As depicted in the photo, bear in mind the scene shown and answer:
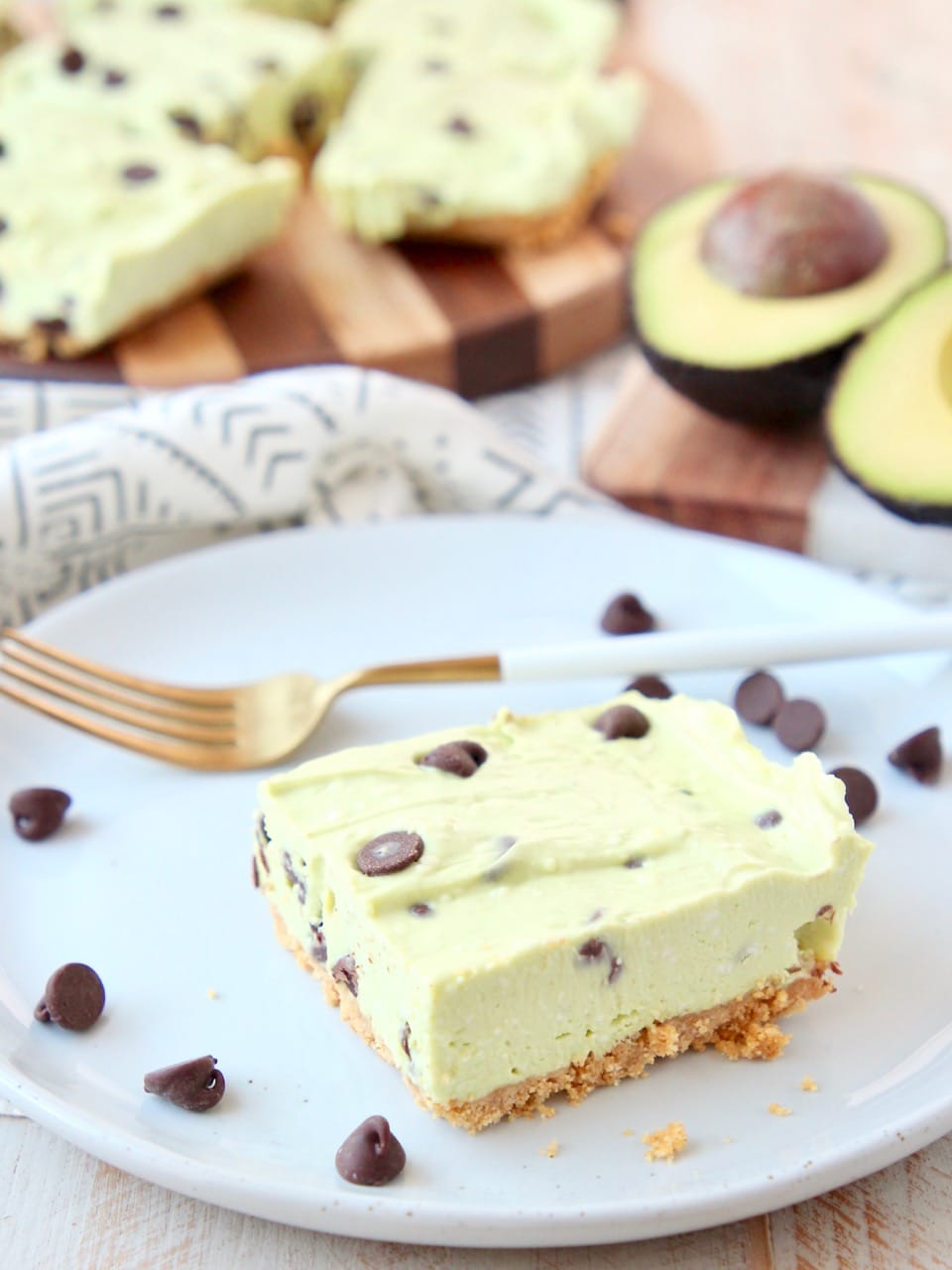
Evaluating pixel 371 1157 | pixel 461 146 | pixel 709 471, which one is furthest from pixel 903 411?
pixel 371 1157

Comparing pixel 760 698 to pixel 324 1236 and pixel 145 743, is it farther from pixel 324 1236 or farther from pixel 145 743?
pixel 324 1236

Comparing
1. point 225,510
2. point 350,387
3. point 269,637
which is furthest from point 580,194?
point 269,637

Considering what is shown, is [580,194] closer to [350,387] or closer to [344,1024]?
[350,387]

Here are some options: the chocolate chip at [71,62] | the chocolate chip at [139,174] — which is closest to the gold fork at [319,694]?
the chocolate chip at [139,174]

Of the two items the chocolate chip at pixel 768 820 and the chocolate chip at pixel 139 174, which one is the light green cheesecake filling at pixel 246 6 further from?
the chocolate chip at pixel 768 820

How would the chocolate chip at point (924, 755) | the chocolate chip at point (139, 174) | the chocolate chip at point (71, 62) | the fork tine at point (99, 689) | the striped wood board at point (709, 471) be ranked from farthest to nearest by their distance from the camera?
the chocolate chip at point (71, 62) → the chocolate chip at point (139, 174) → the striped wood board at point (709, 471) → the fork tine at point (99, 689) → the chocolate chip at point (924, 755)

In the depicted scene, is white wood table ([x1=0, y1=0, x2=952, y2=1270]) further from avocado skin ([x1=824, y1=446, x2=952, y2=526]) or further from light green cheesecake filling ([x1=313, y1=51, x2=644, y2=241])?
light green cheesecake filling ([x1=313, y1=51, x2=644, y2=241])
